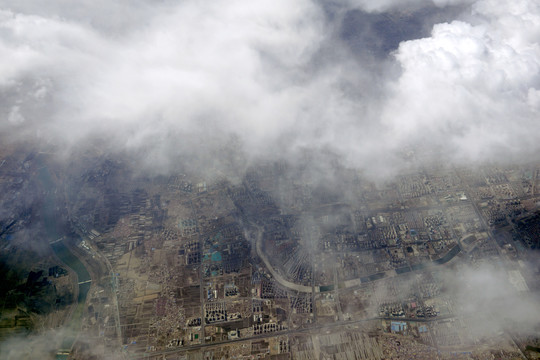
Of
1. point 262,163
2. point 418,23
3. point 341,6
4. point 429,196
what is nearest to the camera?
point 429,196

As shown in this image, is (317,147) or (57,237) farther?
(317,147)

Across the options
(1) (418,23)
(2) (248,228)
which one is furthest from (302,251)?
(1) (418,23)

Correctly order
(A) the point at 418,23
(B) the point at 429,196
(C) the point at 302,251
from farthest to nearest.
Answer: (A) the point at 418,23
(B) the point at 429,196
(C) the point at 302,251

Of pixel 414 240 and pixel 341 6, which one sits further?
pixel 341 6

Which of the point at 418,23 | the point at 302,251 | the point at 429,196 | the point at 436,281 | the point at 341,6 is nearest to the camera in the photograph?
the point at 436,281

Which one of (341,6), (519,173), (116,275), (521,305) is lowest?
(521,305)

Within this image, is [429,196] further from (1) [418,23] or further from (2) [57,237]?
(2) [57,237]

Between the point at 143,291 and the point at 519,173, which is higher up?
the point at 519,173

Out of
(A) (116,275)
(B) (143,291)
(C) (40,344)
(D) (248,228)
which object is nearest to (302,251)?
(D) (248,228)

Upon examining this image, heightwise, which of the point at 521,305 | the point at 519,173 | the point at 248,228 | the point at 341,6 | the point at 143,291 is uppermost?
the point at 341,6

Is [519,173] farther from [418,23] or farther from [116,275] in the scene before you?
[116,275]
